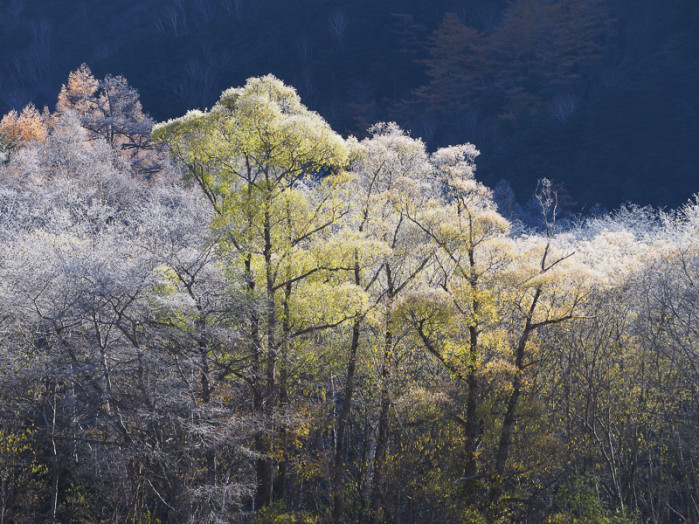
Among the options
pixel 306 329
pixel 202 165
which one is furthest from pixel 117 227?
pixel 306 329

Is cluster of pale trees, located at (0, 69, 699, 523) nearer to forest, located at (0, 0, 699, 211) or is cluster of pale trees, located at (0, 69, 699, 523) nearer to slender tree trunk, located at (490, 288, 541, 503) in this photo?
slender tree trunk, located at (490, 288, 541, 503)

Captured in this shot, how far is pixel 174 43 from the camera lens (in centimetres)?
8269

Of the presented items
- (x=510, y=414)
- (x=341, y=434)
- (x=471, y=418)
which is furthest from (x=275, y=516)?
(x=510, y=414)

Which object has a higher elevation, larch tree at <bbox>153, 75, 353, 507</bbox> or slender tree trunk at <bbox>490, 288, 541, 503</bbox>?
larch tree at <bbox>153, 75, 353, 507</bbox>

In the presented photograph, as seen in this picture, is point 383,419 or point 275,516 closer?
point 275,516

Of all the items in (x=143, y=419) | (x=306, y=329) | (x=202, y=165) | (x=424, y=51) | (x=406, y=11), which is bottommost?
(x=143, y=419)

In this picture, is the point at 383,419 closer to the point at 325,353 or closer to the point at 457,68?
the point at 325,353

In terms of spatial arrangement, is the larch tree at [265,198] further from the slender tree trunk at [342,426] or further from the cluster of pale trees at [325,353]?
the slender tree trunk at [342,426]

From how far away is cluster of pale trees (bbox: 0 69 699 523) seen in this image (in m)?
13.0

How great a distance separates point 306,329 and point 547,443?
6848 millimetres

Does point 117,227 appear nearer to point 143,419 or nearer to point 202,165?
point 202,165

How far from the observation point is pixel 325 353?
51.8ft

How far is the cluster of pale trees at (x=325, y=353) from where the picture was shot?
12969mm

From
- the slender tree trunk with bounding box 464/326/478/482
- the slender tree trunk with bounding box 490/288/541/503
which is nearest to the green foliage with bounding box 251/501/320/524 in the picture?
the slender tree trunk with bounding box 464/326/478/482
